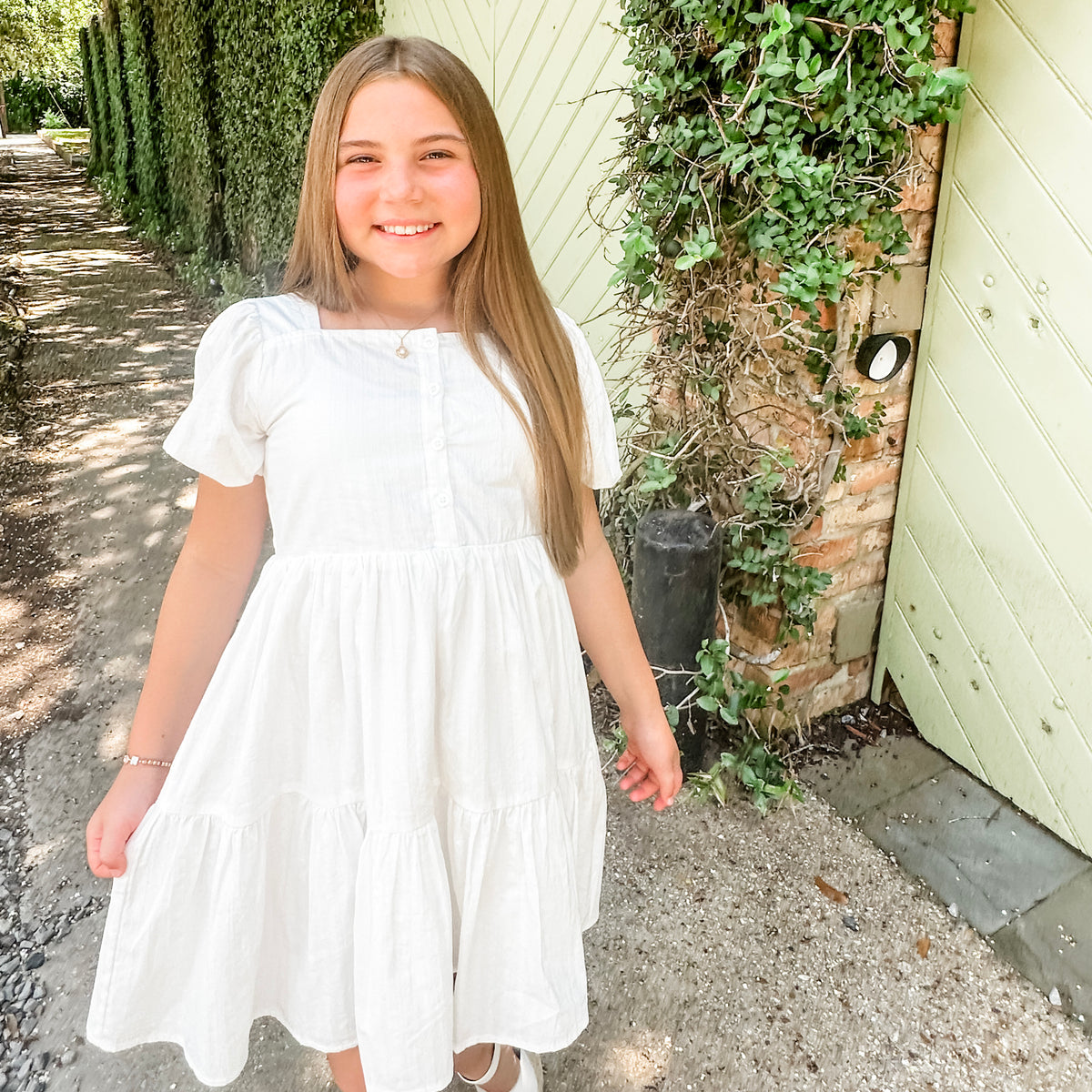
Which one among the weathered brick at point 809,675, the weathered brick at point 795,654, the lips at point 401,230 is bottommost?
the weathered brick at point 809,675

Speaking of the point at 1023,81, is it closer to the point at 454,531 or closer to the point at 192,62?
the point at 454,531

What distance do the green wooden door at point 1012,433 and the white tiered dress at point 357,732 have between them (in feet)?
4.92

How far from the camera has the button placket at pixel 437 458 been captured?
3.88 ft

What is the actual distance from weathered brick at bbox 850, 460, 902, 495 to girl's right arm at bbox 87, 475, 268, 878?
178 centimetres

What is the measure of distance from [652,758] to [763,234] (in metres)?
1.31

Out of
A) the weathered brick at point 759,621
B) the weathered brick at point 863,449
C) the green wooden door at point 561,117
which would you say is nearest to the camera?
the weathered brick at point 863,449

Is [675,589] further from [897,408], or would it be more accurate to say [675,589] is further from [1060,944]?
[1060,944]

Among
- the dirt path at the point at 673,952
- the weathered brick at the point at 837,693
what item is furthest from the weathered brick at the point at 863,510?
the dirt path at the point at 673,952

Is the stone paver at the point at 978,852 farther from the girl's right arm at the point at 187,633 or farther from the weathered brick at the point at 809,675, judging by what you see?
the girl's right arm at the point at 187,633

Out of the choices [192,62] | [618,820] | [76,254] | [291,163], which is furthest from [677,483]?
[76,254]

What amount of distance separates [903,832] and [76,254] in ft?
34.4

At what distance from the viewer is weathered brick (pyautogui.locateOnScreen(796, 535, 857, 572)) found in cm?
252

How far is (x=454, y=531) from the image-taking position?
120cm

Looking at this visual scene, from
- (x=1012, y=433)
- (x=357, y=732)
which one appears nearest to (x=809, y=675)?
(x=1012, y=433)
